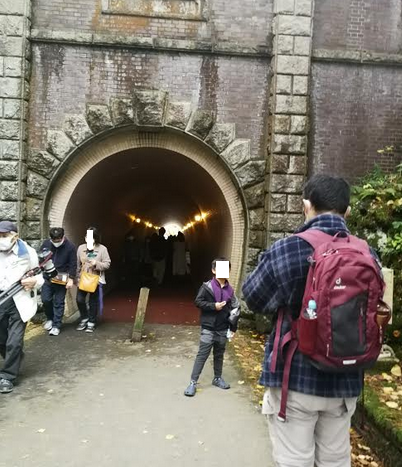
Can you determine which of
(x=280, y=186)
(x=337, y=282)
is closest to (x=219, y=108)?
(x=280, y=186)

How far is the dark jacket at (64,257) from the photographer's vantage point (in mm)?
7809

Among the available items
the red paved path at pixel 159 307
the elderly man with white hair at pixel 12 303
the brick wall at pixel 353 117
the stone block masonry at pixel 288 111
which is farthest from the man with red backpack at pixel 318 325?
the red paved path at pixel 159 307

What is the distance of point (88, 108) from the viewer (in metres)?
8.59

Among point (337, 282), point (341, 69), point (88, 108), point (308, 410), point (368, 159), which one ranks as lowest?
point (308, 410)

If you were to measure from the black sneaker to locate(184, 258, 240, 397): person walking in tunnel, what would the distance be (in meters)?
1.98

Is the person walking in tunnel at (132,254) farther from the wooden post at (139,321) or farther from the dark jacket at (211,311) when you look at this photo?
the dark jacket at (211,311)

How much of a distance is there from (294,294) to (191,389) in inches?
132

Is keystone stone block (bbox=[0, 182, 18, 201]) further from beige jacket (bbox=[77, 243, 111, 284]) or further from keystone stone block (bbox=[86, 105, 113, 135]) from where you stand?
keystone stone block (bbox=[86, 105, 113, 135])

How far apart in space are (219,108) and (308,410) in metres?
7.11

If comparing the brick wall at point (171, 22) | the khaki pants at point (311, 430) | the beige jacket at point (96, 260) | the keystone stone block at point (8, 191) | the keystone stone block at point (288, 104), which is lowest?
the beige jacket at point (96, 260)

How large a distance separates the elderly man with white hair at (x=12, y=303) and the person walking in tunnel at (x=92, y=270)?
8.89 feet

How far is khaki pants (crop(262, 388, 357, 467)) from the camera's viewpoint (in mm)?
2469

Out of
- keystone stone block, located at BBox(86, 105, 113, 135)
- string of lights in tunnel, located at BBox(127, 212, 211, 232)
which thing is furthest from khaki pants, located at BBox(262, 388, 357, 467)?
string of lights in tunnel, located at BBox(127, 212, 211, 232)

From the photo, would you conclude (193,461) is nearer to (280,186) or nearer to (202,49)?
(280,186)
